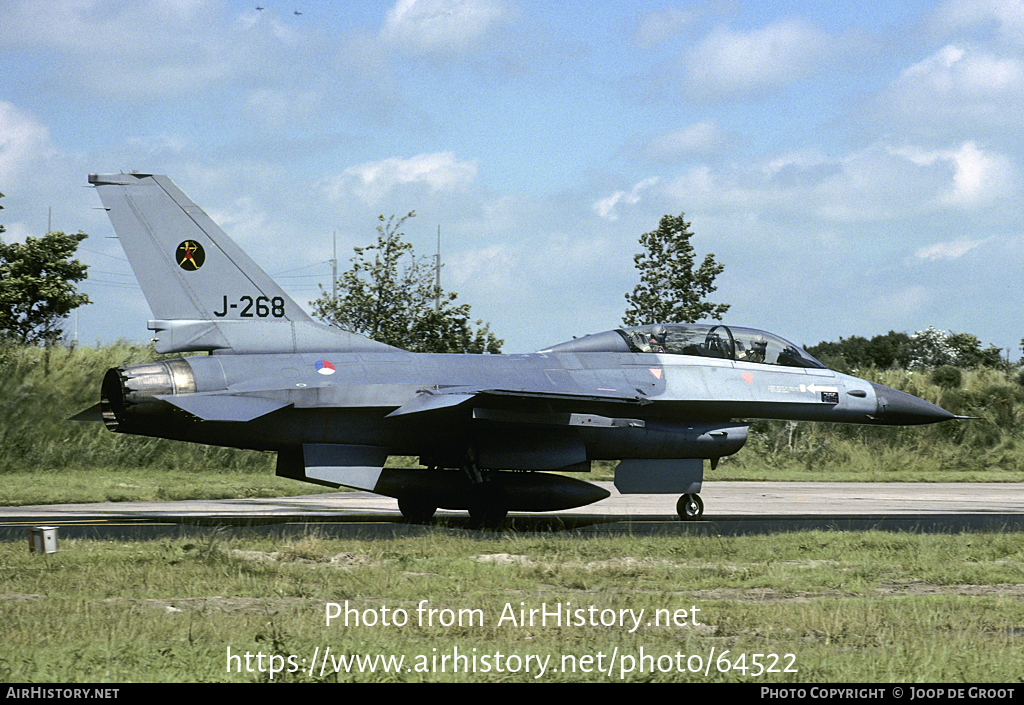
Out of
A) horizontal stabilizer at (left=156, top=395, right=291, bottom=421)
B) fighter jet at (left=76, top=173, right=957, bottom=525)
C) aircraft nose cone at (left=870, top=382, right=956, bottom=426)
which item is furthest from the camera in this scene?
aircraft nose cone at (left=870, top=382, right=956, bottom=426)

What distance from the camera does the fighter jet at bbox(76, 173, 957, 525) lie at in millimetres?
14797

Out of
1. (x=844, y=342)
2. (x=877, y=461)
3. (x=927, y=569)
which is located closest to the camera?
(x=927, y=569)

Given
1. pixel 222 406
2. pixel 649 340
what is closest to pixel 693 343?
pixel 649 340

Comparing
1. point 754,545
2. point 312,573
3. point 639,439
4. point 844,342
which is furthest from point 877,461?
point 844,342

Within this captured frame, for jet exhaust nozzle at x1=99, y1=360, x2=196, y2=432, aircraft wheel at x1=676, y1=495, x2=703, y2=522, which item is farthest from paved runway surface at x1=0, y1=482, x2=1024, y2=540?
jet exhaust nozzle at x1=99, y1=360, x2=196, y2=432

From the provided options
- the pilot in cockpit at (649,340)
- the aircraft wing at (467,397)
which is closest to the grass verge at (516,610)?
the aircraft wing at (467,397)

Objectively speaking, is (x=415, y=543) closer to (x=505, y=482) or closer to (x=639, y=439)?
(x=505, y=482)

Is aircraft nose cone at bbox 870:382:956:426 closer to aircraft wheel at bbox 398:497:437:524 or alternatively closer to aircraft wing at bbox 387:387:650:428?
aircraft wing at bbox 387:387:650:428

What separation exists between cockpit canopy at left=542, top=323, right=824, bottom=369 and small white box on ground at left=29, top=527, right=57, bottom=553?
8.41 m

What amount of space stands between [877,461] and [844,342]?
75.3 m

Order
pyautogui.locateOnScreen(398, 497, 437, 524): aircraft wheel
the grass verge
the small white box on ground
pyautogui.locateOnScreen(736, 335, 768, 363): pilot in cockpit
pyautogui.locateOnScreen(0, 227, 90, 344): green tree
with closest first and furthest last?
the grass verge, the small white box on ground, pyautogui.locateOnScreen(398, 497, 437, 524): aircraft wheel, pyautogui.locateOnScreen(736, 335, 768, 363): pilot in cockpit, pyautogui.locateOnScreen(0, 227, 90, 344): green tree

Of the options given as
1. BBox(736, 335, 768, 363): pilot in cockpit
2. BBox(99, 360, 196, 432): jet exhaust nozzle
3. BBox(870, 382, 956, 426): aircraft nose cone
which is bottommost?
BBox(870, 382, 956, 426): aircraft nose cone

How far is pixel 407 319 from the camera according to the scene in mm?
34562

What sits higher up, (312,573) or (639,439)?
(639,439)
